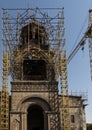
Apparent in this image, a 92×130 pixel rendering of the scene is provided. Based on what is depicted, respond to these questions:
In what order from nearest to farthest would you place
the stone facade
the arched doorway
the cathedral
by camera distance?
the stone facade, the cathedral, the arched doorway

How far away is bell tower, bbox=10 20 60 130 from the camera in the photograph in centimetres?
3288

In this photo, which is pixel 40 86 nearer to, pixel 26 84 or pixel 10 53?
pixel 26 84

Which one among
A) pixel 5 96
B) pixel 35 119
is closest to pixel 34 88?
pixel 5 96

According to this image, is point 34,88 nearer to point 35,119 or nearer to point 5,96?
point 5,96

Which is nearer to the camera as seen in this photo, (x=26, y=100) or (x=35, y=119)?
(x=26, y=100)

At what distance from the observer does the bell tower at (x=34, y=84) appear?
1294 inches

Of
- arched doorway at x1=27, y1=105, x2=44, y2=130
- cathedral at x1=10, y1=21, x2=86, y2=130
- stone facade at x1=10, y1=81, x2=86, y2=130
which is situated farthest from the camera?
arched doorway at x1=27, y1=105, x2=44, y2=130

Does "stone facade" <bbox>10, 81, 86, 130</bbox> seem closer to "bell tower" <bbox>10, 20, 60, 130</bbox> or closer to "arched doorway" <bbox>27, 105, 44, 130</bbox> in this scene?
"bell tower" <bbox>10, 20, 60, 130</bbox>

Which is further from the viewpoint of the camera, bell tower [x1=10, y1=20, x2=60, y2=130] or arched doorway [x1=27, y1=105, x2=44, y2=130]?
arched doorway [x1=27, y1=105, x2=44, y2=130]

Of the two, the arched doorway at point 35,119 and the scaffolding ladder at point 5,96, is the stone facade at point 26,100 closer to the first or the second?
the scaffolding ladder at point 5,96

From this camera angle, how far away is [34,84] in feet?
112

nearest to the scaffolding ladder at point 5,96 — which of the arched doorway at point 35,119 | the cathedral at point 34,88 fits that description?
the cathedral at point 34,88

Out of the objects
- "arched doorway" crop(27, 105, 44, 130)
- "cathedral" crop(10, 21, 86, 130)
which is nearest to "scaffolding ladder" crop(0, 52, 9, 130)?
"cathedral" crop(10, 21, 86, 130)

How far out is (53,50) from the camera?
1449 inches
